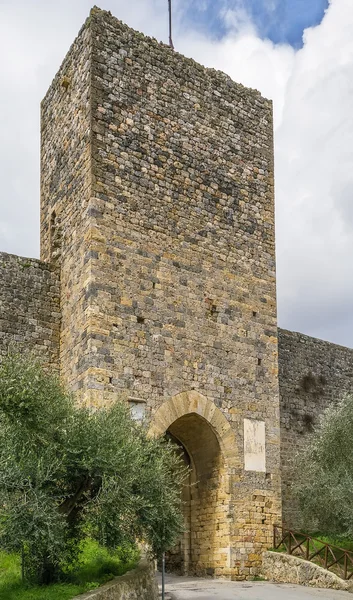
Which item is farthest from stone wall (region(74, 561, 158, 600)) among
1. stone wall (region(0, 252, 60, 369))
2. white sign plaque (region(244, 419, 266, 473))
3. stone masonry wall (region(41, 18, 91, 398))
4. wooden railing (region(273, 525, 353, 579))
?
stone wall (region(0, 252, 60, 369))

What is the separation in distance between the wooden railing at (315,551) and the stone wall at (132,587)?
412 cm

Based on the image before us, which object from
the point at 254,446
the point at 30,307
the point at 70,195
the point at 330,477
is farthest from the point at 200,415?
the point at 70,195

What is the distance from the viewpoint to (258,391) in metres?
15.5

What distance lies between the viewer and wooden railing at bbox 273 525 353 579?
1372 cm

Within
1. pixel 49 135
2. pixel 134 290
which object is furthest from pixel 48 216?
pixel 134 290

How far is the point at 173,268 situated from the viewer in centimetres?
1473

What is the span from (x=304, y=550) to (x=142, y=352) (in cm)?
467

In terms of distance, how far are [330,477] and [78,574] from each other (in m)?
6.70

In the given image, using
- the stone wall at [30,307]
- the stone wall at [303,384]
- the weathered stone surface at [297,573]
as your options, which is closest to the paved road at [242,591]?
the weathered stone surface at [297,573]

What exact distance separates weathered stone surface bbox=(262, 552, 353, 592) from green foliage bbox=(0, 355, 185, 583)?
→ 3913mm

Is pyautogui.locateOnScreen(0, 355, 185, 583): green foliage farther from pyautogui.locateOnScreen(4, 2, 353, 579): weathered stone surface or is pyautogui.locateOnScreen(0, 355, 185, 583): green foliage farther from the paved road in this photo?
pyautogui.locateOnScreen(4, 2, 353, 579): weathered stone surface

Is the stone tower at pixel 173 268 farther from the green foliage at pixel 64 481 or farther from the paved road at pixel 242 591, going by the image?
the green foliage at pixel 64 481

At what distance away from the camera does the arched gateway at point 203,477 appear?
46.6ft

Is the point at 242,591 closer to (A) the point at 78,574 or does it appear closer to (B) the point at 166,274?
(A) the point at 78,574
